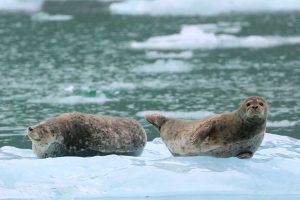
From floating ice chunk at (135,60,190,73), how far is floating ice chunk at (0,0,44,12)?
25.9ft

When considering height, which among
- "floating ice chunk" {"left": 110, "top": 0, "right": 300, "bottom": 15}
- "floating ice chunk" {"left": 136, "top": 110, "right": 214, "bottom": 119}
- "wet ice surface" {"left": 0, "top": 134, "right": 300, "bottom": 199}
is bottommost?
"floating ice chunk" {"left": 136, "top": 110, "right": 214, "bottom": 119}

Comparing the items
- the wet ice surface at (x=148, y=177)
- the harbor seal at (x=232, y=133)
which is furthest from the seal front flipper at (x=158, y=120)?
the wet ice surface at (x=148, y=177)

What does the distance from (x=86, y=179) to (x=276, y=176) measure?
38.6 inches

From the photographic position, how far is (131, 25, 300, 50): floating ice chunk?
14914 millimetres

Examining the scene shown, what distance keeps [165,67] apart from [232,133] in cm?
766

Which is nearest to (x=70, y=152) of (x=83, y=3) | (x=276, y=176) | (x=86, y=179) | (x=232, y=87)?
(x=86, y=179)

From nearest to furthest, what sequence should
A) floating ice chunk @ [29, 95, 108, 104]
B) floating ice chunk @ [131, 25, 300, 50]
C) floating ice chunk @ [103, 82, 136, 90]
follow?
floating ice chunk @ [29, 95, 108, 104]
floating ice chunk @ [103, 82, 136, 90]
floating ice chunk @ [131, 25, 300, 50]

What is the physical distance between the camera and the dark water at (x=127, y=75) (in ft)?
32.8

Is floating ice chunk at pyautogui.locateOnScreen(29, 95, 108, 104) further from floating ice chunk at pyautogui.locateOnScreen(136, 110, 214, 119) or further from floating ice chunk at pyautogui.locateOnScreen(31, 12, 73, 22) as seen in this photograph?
floating ice chunk at pyautogui.locateOnScreen(31, 12, 73, 22)

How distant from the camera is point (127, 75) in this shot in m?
12.4

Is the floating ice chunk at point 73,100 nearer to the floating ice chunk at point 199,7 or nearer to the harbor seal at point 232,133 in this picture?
the harbor seal at point 232,133

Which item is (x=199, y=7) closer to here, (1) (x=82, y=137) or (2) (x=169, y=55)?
(2) (x=169, y=55)

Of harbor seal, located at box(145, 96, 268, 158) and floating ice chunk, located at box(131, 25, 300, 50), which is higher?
floating ice chunk, located at box(131, 25, 300, 50)

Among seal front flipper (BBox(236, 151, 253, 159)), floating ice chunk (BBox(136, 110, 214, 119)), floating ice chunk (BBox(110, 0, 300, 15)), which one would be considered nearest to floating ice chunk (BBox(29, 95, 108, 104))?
floating ice chunk (BBox(136, 110, 214, 119))
